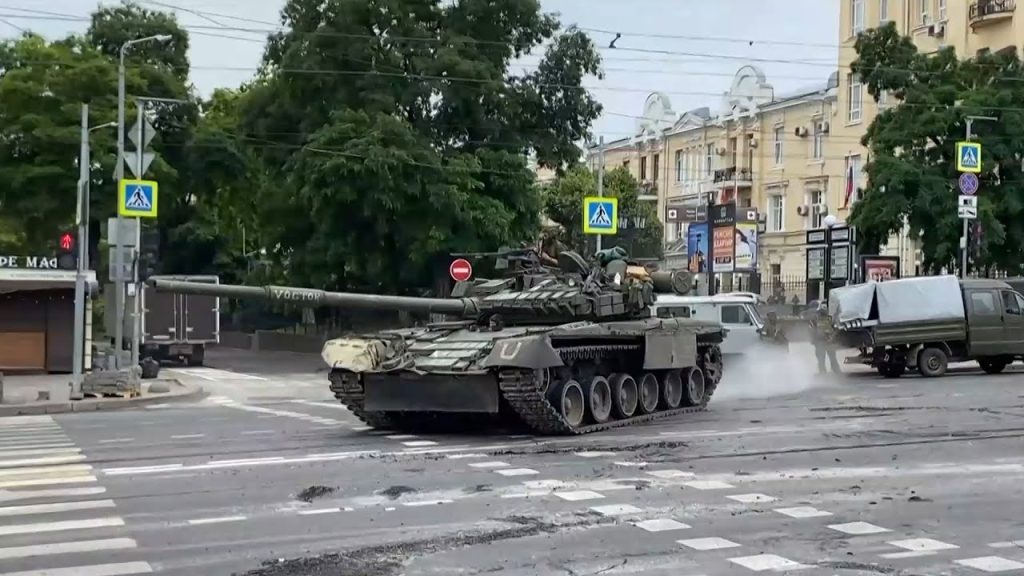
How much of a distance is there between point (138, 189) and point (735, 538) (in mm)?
17933

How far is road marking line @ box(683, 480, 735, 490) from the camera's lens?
11.1 m

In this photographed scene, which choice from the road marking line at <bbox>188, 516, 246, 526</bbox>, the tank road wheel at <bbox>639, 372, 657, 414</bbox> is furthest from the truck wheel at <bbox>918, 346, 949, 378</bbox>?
the road marking line at <bbox>188, 516, 246, 526</bbox>

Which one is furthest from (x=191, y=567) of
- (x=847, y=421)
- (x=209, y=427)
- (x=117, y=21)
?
(x=117, y=21)

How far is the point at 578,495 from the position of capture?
10.7 meters

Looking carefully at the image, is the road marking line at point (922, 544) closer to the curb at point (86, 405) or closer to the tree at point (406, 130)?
the curb at point (86, 405)

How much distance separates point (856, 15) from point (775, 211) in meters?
11.8

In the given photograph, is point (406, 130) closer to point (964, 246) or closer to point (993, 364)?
point (964, 246)

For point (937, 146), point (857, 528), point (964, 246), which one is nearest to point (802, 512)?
point (857, 528)

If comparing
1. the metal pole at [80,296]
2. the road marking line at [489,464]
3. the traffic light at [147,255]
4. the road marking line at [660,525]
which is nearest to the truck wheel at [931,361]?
the traffic light at [147,255]

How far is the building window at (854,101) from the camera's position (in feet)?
162

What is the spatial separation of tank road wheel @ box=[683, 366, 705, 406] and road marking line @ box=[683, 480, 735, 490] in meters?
7.87

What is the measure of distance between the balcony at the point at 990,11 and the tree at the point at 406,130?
13539mm

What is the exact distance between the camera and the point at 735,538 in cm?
885

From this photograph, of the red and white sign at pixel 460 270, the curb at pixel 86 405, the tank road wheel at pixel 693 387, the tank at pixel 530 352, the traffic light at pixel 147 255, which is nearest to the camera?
the tank at pixel 530 352
